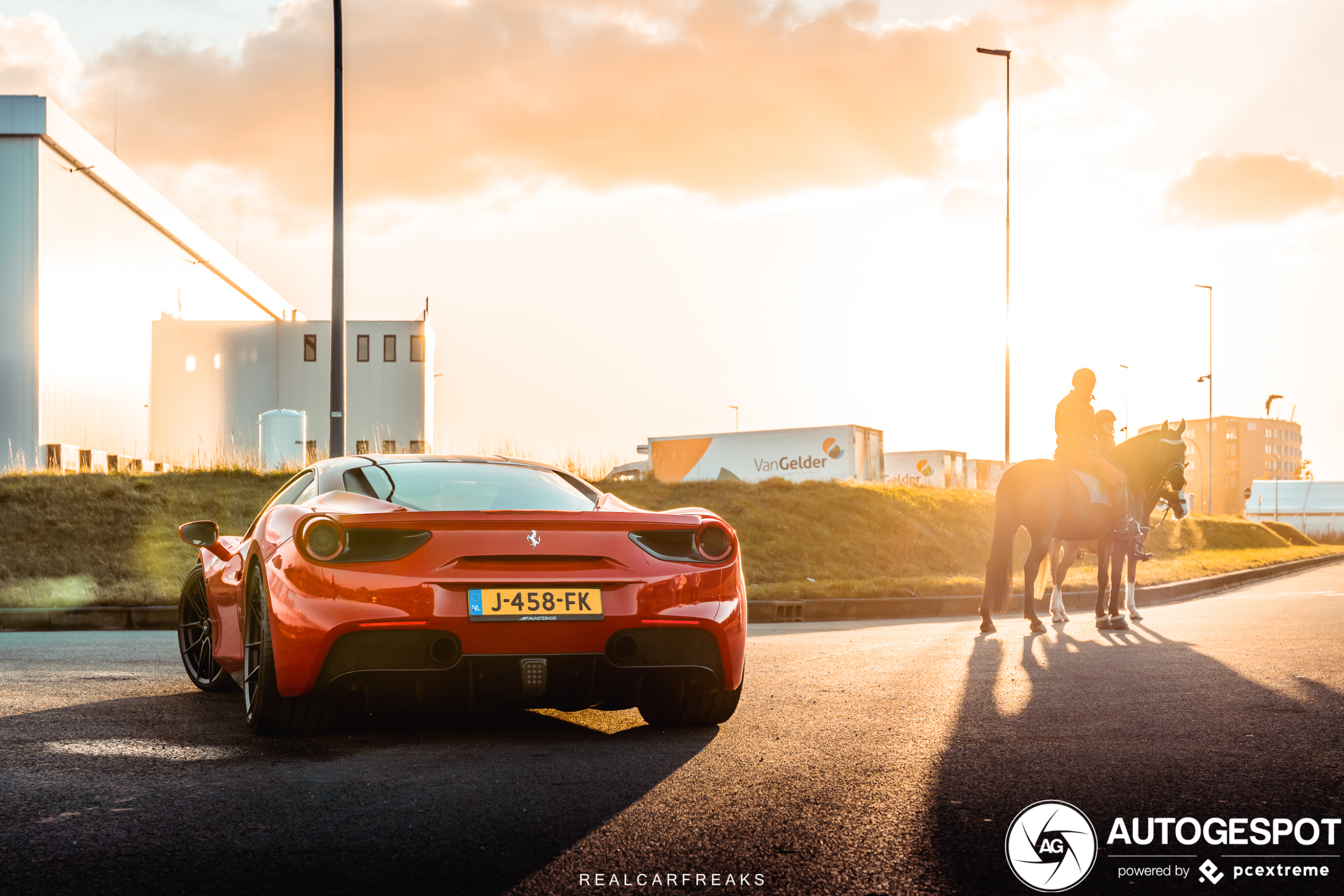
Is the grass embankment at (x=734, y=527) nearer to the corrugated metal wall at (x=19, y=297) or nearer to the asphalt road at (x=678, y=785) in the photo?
the asphalt road at (x=678, y=785)

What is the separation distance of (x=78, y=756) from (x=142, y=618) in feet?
31.0

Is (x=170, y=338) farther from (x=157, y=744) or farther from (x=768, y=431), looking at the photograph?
(x=157, y=744)

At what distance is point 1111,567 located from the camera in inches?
490

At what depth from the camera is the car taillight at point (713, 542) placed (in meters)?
5.23

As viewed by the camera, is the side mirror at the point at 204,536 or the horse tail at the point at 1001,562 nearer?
the side mirror at the point at 204,536

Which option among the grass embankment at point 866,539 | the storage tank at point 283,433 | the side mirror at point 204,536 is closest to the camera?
the side mirror at point 204,536

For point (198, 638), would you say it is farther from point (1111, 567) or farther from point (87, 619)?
point (1111, 567)

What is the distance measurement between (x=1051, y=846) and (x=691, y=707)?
2.43 meters

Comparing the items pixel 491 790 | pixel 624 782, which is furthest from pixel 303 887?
pixel 624 782

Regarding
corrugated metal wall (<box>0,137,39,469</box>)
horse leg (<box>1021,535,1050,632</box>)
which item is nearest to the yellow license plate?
horse leg (<box>1021,535,1050,632</box>)

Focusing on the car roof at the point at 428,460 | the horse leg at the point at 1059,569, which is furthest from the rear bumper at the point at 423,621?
the horse leg at the point at 1059,569

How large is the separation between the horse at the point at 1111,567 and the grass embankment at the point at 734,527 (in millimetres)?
3454

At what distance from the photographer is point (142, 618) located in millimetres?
13430

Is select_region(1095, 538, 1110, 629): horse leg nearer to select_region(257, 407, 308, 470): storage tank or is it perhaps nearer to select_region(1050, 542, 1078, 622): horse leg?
select_region(1050, 542, 1078, 622): horse leg
